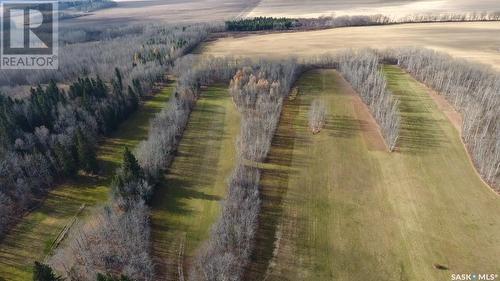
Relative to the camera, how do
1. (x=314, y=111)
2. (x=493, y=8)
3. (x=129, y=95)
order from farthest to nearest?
(x=493, y=8), (x=129, y=95), (x=314, y=111)

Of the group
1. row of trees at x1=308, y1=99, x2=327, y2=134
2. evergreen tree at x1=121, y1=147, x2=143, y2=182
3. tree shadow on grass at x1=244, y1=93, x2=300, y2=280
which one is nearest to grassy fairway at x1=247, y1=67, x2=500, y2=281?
tree shadow on grass at x1=244, y1=93, x2=300, y2=280

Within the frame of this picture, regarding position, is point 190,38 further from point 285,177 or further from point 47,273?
point 47,273

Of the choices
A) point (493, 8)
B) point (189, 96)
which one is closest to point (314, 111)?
point (189, 96)

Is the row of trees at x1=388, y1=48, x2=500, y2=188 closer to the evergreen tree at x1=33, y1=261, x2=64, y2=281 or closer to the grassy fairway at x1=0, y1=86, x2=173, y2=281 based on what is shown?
the evergreen tree at x1=33, y1=261, x2=64, y2=281

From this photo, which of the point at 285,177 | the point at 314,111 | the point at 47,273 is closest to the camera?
the point at 47,273

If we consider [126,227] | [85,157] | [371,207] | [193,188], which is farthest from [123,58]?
[371,207]
